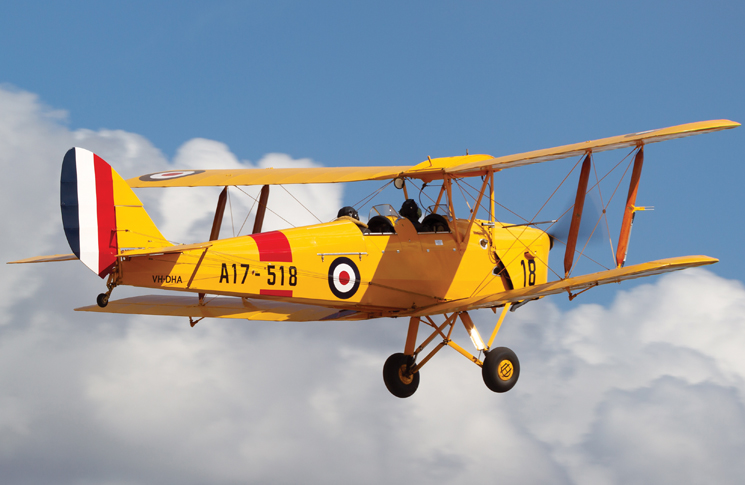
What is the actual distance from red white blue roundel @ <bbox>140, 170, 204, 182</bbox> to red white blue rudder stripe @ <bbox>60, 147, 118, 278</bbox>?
4217 millimetres

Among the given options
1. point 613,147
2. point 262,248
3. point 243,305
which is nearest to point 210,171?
point 243,305

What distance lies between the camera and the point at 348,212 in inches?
542

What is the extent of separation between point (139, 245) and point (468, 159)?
17.5 ft

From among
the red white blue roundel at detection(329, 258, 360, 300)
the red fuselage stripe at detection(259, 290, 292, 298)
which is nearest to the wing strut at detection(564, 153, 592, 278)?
the red white blue roundel at detection(329, 258, 360, 300)

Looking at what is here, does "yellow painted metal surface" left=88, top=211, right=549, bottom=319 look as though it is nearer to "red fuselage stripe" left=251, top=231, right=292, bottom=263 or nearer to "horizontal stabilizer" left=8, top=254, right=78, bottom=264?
"red fuselage stripe" left=251, top=231, right=292, bottom=263

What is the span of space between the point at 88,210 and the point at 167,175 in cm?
487

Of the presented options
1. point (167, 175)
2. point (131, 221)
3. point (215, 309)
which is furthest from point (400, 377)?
point (167, 175)

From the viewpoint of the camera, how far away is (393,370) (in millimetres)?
14164

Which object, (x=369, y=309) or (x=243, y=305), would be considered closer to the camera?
(x=369, y=309)

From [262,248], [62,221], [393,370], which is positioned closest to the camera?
[62,221]

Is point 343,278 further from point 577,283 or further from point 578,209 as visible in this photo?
point 578,209

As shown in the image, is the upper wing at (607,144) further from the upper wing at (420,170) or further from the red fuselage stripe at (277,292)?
the red fuselage stripe at (277,292)

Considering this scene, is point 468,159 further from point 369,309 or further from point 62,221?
point 62,221

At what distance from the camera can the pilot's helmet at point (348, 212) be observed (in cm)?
1371
